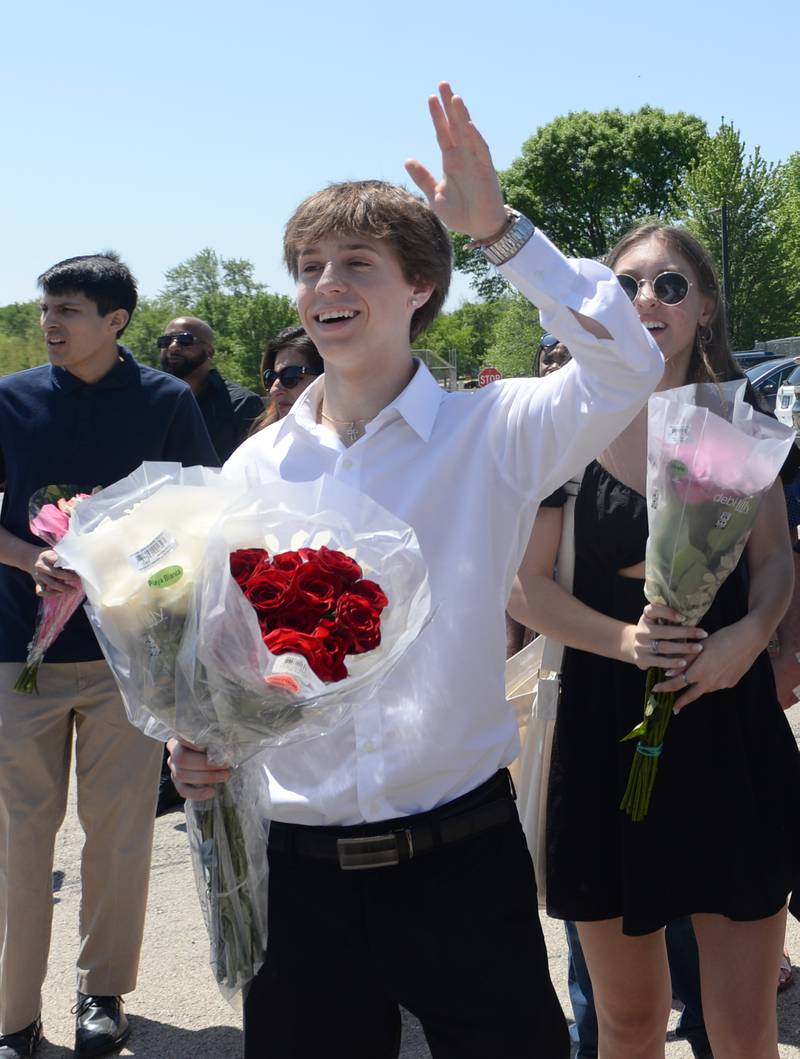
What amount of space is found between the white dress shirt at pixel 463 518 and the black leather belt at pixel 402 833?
0.02m

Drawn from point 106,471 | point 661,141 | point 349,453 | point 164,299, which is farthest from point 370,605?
point 164,299

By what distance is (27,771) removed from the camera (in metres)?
3.74

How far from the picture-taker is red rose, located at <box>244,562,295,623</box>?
71.1 inches

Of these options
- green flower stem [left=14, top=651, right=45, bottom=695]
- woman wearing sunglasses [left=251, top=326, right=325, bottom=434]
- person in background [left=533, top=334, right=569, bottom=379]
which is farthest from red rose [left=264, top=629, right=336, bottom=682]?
woman wearing sunglasses [left=251, top=326, right=325, bottom=434]

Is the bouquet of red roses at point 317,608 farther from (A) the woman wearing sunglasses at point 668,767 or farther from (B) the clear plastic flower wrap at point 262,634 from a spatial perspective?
(A) the woman wearing sunglasses at point 668,767

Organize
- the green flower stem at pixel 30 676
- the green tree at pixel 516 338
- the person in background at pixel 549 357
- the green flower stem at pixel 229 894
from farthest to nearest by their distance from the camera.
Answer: the green tree at pixel 516 338 → the person in background at pixel 549 357 → the green flower stem at pixel 30 676 → the green flower stem at pixel 229 894

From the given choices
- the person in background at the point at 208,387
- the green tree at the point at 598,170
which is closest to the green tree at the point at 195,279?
the green tree at the point at 598,170

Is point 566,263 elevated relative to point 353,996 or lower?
elevated

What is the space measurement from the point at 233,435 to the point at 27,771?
3.11 m

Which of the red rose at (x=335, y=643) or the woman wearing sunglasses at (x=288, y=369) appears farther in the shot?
the woman wearing sunglasses at (x=288, y=369)

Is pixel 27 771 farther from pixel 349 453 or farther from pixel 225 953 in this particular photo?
pixel 349 453

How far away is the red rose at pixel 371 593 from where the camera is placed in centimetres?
183

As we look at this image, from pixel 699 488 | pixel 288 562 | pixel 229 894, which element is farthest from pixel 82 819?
pixel 699 488

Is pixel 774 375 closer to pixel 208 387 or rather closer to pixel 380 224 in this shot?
pixel 208 387
